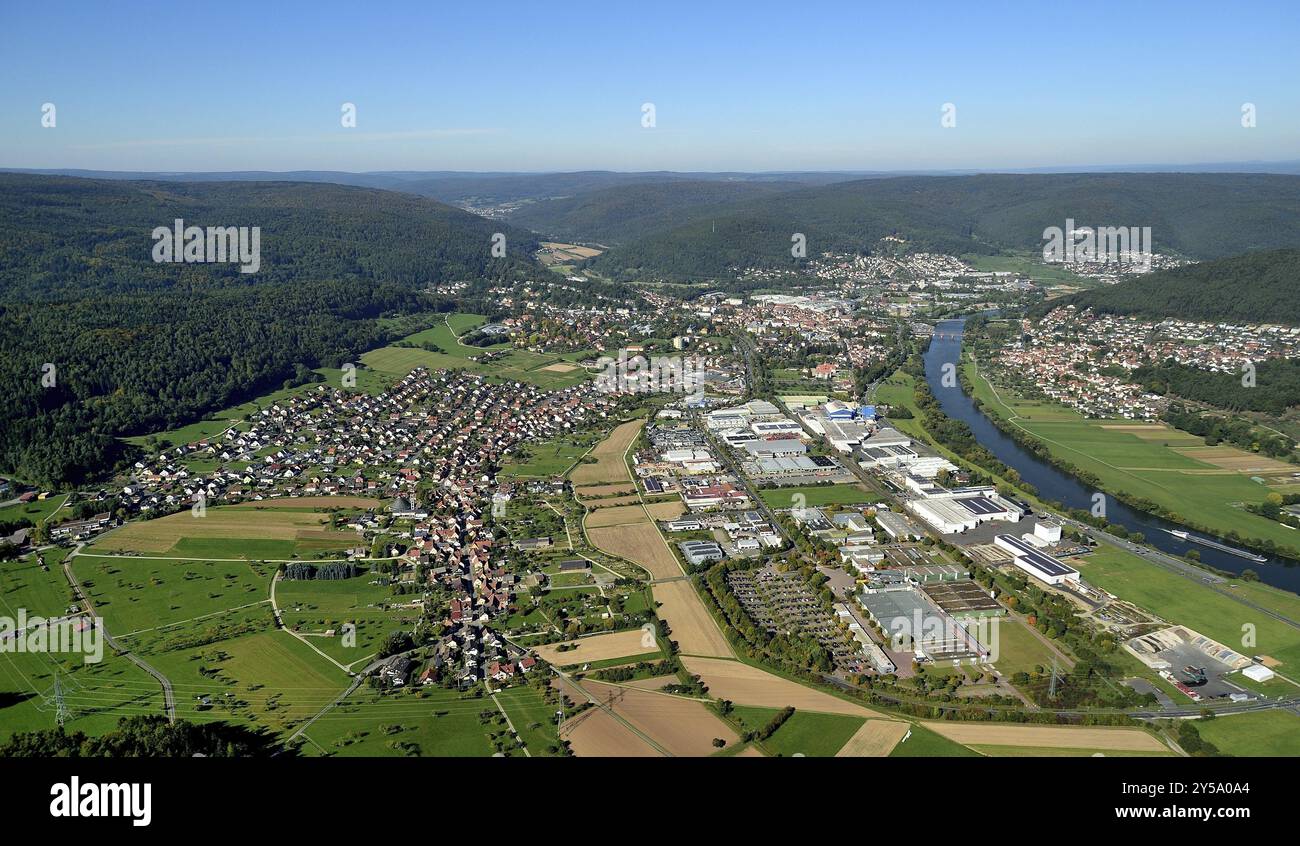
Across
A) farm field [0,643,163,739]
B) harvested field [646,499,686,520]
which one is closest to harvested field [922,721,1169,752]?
harvested field [646,499,686,520]

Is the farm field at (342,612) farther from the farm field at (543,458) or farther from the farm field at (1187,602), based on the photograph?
the farm field at (1187,602)

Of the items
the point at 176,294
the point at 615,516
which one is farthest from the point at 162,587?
the point at 176,294

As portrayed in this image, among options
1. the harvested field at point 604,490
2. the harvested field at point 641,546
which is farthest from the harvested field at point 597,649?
the harvested field at point 604,490

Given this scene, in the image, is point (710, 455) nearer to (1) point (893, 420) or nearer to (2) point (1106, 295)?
(1) point (893, 420)

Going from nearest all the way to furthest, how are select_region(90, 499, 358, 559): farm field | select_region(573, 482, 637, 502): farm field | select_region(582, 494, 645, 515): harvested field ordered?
select_region(90, 499, 358, 559): farm field, select_region(582, 494, 645, 515): harvested field, select_region(573, 482, 637, 502): farm field

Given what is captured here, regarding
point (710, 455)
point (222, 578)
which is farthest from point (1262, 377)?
point (222, 578)

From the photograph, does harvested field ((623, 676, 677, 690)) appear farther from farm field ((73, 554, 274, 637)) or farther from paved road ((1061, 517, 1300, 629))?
paved road ((1061, 517, 1300, 629))

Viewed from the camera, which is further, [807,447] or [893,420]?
[893,420]
